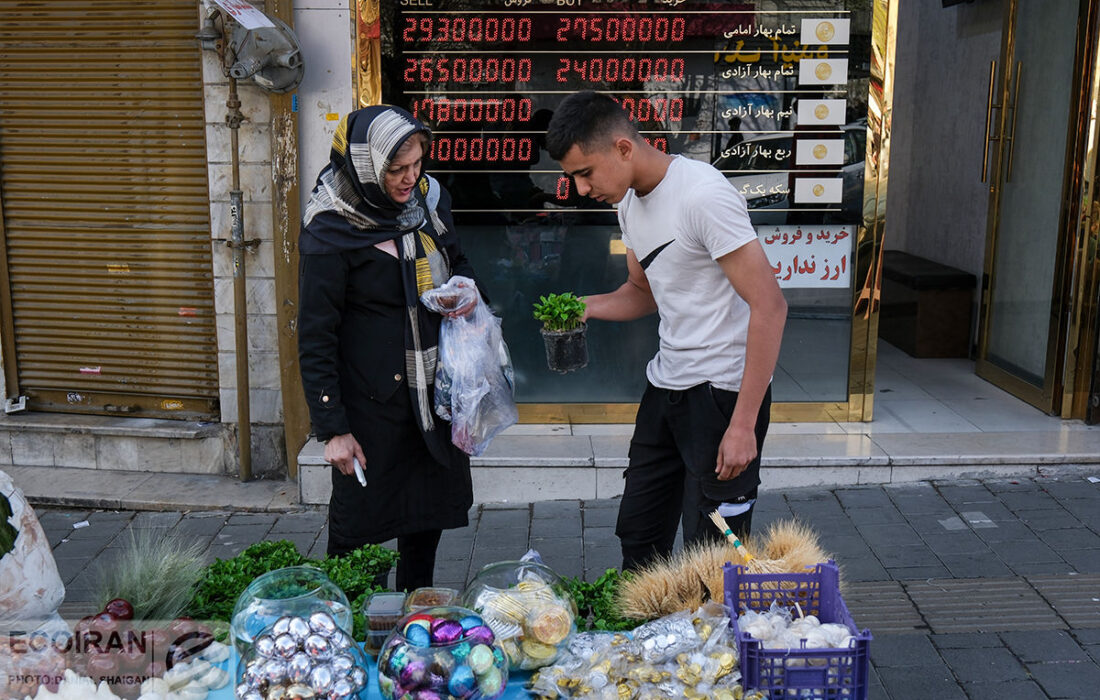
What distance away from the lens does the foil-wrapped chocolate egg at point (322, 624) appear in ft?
7.87

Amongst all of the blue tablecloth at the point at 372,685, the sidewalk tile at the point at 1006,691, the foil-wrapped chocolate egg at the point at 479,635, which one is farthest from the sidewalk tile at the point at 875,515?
the foil-wrapped chocolate egg at the point at 479,635

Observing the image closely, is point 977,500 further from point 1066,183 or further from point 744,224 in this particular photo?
point 744,224

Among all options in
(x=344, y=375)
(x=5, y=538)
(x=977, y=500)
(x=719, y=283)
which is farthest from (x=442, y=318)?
(x=977, y=500)

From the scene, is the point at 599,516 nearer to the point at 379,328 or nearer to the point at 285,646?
the point at 379,328

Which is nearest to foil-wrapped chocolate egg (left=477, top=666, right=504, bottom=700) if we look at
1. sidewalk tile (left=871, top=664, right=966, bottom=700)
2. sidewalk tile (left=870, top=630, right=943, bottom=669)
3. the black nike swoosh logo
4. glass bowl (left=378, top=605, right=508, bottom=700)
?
glass bowl (left=378, top=605, right=508, bottom=700)

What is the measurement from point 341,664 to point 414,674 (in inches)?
7.1

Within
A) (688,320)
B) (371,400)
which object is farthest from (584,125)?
(371,400)

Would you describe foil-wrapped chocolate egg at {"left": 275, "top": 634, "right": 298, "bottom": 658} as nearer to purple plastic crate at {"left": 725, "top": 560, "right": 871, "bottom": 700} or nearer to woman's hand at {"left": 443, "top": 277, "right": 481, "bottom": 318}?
purple plastic crate at {"left": 725, "top": 560, "right": 871, "bottom": 700}

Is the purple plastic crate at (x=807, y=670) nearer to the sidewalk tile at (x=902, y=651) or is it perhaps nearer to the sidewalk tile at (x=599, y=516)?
the sidewalk tile at (x=902, y=651)

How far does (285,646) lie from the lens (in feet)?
7.61

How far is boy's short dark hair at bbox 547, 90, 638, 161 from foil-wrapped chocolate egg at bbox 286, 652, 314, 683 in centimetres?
171

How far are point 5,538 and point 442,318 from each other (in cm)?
152

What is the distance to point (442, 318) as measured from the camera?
361 centimetres

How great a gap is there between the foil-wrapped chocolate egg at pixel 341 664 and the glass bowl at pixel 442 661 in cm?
7
